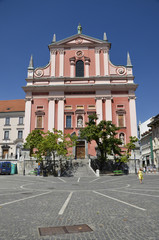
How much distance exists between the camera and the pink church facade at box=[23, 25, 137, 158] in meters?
36.3

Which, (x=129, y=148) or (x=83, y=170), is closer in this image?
(x=83, y=170)

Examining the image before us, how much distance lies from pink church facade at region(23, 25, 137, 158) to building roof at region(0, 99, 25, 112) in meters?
15.7

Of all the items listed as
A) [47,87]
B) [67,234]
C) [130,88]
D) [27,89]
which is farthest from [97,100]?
[67,234]

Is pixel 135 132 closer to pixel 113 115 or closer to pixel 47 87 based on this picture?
pixel 113 115

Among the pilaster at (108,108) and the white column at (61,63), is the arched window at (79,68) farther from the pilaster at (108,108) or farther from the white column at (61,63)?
the pilaster at (108,108)

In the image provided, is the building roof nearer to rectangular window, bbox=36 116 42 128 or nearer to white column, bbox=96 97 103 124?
rectangular window, bbox=36 116 42 128

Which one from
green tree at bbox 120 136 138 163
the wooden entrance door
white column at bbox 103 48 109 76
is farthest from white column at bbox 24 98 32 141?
green tree at bbox 120 136 138 163

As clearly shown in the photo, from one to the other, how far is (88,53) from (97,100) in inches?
397

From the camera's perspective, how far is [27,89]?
37844 millimetres

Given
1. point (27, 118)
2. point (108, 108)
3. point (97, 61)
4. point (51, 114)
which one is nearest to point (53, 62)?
point (97, 61)

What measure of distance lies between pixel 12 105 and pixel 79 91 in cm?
2492

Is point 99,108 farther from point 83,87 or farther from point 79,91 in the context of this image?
point 79,91

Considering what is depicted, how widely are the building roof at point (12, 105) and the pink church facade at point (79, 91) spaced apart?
15670 millimetres

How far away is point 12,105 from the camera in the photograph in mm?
54875
